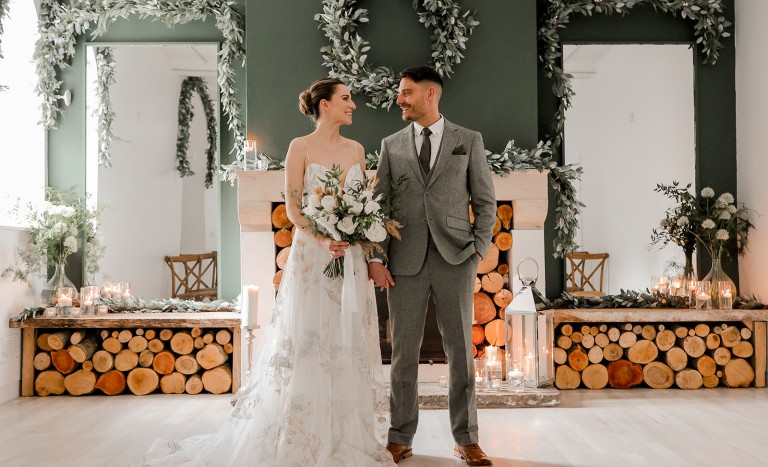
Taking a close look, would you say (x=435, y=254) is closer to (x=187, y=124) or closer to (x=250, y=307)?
(x=250, y=307)

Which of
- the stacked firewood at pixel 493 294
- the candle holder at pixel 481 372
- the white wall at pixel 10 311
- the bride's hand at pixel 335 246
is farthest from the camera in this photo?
the stacked firewood at pixel 493 294

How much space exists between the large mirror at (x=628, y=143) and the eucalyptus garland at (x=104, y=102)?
3454 millimetres

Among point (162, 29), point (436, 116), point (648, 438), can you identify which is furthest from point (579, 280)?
point (162, 29)

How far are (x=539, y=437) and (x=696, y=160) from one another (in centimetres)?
288

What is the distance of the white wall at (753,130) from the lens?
5066mm

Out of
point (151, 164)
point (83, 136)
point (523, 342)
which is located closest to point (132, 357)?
point (151, 164)

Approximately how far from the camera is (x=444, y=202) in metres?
3.09

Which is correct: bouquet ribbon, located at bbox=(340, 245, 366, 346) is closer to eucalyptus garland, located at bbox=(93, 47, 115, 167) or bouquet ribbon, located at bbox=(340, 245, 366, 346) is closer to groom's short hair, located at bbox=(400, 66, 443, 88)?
groom's short hair, located at bbox=(400, 66, 443, 88)

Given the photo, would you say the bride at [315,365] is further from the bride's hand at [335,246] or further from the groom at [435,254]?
the groom at [435,254]

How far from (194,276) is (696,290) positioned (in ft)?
12.0

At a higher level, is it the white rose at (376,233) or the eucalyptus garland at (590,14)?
the eucalyptus garland at (590,14)

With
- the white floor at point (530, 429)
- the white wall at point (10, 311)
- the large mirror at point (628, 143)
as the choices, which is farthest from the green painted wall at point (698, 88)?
the white wall at point (10, 311)

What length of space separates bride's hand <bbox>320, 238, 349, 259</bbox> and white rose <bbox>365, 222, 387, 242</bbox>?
5.2 inches

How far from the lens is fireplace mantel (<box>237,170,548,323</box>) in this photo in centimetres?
469
